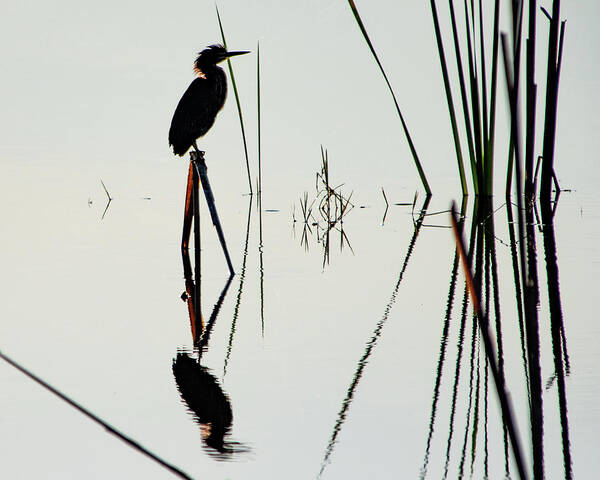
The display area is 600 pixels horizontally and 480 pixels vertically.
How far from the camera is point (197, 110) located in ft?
19.5

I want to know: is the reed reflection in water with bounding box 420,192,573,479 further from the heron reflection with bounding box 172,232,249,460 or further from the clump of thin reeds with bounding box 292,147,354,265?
the clump of thin reeds with bounding box 292,147,354,265

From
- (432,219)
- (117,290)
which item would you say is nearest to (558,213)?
(432,219)

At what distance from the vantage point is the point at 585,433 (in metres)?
2.10

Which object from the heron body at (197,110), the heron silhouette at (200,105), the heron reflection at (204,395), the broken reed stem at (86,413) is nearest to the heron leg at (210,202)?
the heron reflection at (204,395)

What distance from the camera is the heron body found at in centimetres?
593

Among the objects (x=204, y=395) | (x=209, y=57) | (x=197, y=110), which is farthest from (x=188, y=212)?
(x=204, y=395)

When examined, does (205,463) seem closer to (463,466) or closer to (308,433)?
(308,433)

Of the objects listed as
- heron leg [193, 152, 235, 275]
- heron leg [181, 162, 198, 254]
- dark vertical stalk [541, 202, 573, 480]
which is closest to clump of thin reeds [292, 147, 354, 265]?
heron leg [193, 152, 235, 275]

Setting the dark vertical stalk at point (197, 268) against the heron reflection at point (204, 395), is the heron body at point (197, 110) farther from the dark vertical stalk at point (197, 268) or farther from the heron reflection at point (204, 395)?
the heron reflection at point (204, 395)

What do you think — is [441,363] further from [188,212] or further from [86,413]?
[188,212]

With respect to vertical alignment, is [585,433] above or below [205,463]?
above

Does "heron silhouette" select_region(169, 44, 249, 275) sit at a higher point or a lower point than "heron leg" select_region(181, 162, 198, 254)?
higher

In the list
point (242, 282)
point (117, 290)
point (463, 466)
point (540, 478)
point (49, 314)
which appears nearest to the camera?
point (540, 478)

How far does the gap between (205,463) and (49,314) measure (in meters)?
1.62
